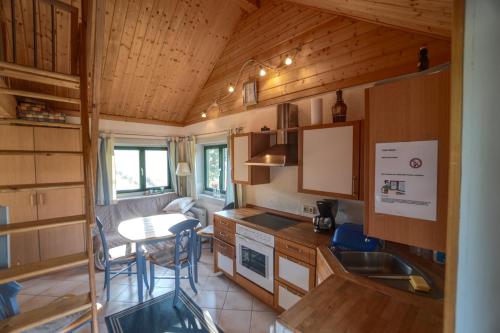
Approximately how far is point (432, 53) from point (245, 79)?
7.33ft

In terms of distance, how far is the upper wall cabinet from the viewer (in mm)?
1947

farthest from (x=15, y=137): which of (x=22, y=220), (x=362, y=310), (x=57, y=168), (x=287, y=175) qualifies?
(x=362, y=310)

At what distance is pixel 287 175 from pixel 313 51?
4.90ft

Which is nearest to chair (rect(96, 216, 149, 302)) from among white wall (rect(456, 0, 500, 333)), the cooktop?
the cooktop

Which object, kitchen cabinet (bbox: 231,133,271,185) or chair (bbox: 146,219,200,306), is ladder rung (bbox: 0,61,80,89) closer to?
chair (bbox: 146,219,200,306)

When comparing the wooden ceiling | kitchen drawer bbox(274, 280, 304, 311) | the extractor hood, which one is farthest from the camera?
the extractor hood

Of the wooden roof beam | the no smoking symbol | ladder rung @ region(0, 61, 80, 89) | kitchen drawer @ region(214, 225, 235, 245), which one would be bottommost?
kitchen drawer @ region(214, 225, 235, 245)

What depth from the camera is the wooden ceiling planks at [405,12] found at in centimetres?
142

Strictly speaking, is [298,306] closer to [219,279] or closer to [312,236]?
[312,236]

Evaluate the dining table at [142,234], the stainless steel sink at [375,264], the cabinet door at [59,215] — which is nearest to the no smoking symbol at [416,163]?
the stainless steel sink at [375,264]

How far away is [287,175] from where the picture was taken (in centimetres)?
288

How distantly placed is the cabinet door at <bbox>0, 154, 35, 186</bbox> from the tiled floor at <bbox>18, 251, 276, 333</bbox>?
1.38m

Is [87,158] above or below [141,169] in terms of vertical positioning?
above

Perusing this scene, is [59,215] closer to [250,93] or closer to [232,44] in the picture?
[250,93]
